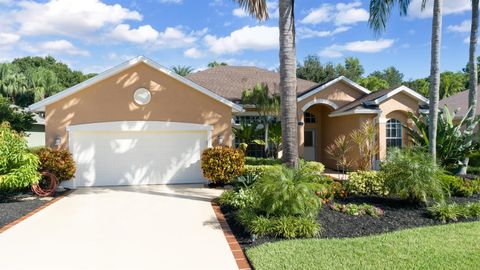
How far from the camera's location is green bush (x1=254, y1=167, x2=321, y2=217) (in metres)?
7.85

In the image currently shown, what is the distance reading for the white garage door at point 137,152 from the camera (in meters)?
14.6

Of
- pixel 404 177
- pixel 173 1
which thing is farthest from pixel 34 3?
pixel 404 177

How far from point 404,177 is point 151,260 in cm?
724

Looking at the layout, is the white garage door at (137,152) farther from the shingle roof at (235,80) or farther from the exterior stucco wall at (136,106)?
the shingle roof at (235,80)

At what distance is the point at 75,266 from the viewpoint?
614cm

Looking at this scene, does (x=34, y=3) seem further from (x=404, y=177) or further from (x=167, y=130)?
(x=404, y=177)

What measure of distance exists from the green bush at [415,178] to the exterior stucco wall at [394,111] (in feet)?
25.3

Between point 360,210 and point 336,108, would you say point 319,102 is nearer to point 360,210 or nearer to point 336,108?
point 336,108

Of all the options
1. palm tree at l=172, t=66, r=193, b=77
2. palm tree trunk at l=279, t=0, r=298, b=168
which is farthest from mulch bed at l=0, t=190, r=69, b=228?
palm tree at l=172, t=66, r=193, b=77

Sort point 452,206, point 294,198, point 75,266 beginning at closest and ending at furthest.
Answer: point 75,266, point 294,198, point 452,206

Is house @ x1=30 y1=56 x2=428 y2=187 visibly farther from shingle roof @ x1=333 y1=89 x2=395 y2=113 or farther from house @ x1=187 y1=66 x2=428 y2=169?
shingle roof @ x1=333 y1=89 x2=395 y2=113

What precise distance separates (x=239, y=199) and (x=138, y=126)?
6.57 meters

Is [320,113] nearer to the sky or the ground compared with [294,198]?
nearer to the sky

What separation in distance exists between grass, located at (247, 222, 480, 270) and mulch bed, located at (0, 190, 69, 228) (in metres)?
6.98
